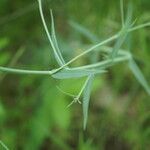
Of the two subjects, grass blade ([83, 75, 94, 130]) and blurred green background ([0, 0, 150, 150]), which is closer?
grass blade ([83, 75, 94, 130])

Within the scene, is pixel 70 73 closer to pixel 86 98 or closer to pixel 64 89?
pixel 86 98

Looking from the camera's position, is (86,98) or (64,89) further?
(64,89)

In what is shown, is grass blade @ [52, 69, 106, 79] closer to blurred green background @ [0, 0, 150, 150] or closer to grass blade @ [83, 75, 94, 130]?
grass blade @ [83, 75, 94, 130]

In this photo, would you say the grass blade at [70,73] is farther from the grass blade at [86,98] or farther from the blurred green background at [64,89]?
the blurred green background at [64,89]

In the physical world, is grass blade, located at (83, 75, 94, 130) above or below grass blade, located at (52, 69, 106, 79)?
below

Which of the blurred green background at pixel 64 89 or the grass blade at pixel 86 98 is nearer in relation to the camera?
the grass blade at pixel 86 98

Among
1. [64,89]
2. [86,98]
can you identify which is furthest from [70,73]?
[64,89]

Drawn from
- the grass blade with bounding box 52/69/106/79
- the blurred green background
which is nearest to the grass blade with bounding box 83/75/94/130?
the grass blade with bounding box 52/69/106/79

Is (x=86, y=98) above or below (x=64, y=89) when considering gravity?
below

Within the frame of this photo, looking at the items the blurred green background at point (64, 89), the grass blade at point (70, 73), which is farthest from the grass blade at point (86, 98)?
the blurred green background at point (64, 89)
